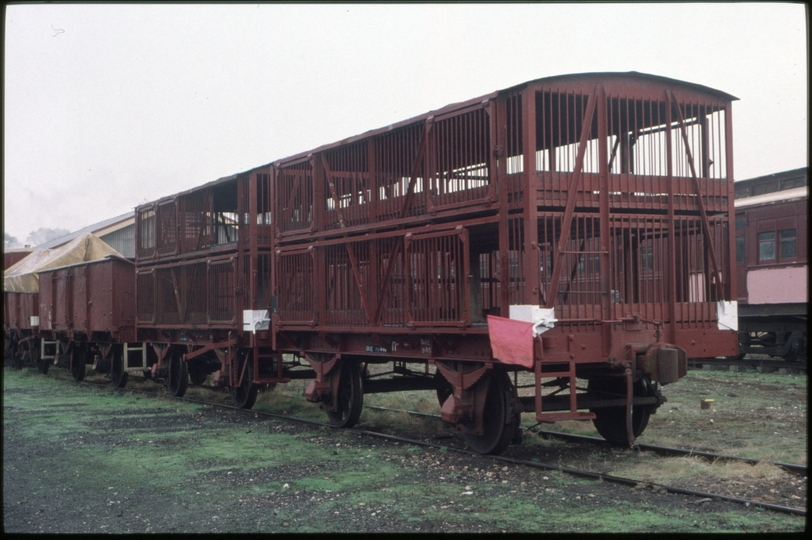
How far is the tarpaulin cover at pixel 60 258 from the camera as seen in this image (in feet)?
79.9

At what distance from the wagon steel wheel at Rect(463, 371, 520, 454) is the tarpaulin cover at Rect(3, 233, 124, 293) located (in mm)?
17079

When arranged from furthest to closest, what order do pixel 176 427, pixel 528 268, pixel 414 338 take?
pixel 176 427, pixel 414 338, pixel 528 268

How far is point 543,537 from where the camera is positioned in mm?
5707

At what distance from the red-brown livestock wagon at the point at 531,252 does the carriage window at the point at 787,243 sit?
35.5ft

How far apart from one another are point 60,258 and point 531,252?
19856 mm

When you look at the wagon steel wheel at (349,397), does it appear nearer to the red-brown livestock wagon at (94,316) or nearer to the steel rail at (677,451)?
the steel rail at (677,451)

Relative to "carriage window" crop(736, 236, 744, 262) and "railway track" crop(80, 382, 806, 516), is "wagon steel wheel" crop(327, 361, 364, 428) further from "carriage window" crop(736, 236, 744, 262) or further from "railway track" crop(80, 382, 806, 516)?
"carriage window" crop(736, 236, 744, 262)

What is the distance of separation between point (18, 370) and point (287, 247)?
1845 cm

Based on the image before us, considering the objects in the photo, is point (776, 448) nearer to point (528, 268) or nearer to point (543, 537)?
point (528, 268)

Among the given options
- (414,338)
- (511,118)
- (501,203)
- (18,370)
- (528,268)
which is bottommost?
(18,370)

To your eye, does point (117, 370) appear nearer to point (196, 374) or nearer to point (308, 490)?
point (196, 374)

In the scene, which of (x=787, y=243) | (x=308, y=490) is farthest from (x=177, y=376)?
(x=787, y=243)

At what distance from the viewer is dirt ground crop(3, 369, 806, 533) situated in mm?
6371

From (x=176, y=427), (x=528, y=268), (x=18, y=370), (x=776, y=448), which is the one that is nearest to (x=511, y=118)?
(x=528, y=268)
